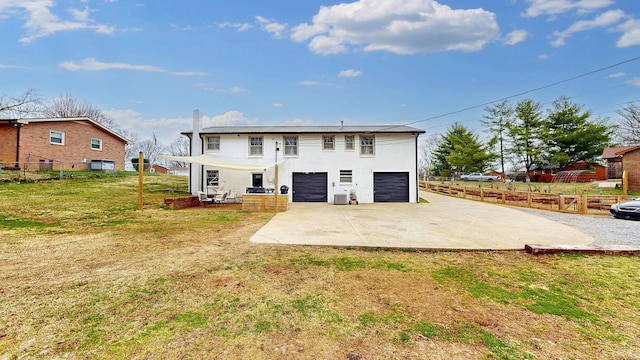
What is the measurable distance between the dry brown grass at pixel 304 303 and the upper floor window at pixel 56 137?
17.1 metres

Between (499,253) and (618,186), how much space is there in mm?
22830

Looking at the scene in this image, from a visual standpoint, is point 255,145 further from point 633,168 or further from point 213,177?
point 633,168

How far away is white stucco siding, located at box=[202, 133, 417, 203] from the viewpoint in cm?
1634

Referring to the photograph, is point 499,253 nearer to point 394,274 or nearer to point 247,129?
point 394,274

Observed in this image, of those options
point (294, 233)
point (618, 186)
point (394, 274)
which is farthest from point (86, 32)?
point (618, 186)

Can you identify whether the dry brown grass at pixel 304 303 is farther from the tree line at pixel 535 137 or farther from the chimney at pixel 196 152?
the tree line at pixel 535 137

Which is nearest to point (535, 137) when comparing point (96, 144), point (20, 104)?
point (96, 144)

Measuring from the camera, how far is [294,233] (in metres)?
7.42

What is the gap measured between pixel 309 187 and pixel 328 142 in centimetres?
294

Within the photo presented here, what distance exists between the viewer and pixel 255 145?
16.7 metres

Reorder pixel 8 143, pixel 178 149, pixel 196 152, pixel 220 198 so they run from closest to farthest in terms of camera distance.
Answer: pixel 220 198 → pixel 196 152 → pixel 8 143 → pixel 178 149

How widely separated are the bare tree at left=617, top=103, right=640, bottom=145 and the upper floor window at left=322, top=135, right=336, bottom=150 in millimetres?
34673

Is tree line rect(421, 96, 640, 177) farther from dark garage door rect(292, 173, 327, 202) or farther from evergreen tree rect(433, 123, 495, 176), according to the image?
dark garage door rect(292, 173, 327, 202)

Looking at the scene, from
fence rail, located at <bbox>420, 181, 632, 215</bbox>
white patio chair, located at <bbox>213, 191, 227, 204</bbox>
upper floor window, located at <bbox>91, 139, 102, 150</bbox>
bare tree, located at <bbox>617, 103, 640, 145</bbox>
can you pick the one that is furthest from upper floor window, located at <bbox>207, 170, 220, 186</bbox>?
bare tree, located at <bbox>617, 103, 640, 145</bbox>
